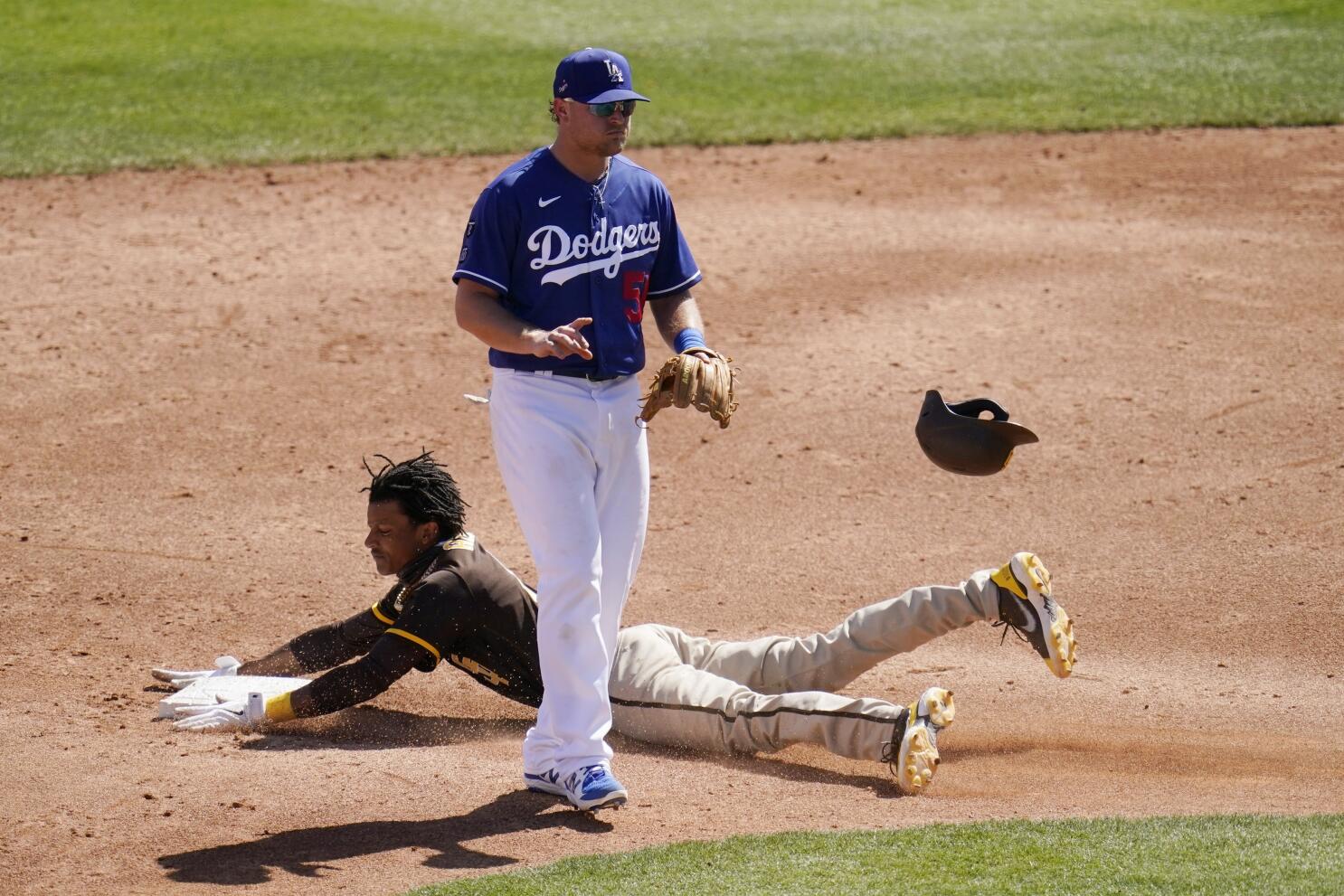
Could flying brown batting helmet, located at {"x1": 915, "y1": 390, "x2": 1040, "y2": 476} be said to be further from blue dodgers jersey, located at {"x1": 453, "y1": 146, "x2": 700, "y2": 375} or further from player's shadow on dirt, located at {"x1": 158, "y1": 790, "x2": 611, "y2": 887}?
player's shadow on dirt, located at {"x1": 158, "y1": 790, "x2": 611, "y2": 887}

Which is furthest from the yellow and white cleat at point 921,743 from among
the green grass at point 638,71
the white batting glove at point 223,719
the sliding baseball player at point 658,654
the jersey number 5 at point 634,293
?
the green grass at point 638,71

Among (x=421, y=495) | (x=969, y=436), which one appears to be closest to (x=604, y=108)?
(x=421, y=495)

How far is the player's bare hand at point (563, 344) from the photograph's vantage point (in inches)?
180

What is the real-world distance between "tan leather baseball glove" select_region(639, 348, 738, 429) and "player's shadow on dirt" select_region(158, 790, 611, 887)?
49.3 inches

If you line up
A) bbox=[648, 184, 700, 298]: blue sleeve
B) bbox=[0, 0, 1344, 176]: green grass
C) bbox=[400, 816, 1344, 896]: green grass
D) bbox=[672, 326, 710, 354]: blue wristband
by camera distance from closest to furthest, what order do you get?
1. bbox=[400, 816, 1344, 896]: green grass
2. bbox=[672, 326, 710, 354]: blue wristband
3. bbox=[648, 184, 700, 298]: blue sleeve
4. bbox=[0, 0, 1344, 176]: green grass

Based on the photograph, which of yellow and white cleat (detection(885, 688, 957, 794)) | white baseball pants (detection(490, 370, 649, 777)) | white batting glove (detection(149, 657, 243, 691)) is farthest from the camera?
white batting glove (detection(149, 657, 243, 691))

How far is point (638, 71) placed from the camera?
48.9 feet

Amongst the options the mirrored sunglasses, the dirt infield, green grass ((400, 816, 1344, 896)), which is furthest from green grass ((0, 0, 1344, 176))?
green grass ((400, 816, 1344, 896))

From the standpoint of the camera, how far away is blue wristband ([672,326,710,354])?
510cm

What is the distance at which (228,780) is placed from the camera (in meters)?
5.12

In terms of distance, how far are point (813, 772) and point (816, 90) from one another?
991 centimetres

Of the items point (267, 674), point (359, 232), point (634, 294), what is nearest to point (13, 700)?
point (267, 674)

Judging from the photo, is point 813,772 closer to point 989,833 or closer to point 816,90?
point 989,833

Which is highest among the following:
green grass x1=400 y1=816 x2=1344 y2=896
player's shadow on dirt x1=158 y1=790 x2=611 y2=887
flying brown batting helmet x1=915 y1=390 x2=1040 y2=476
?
flying brown batting helmet x1=915 y1=390 x2=1040 y2=476
